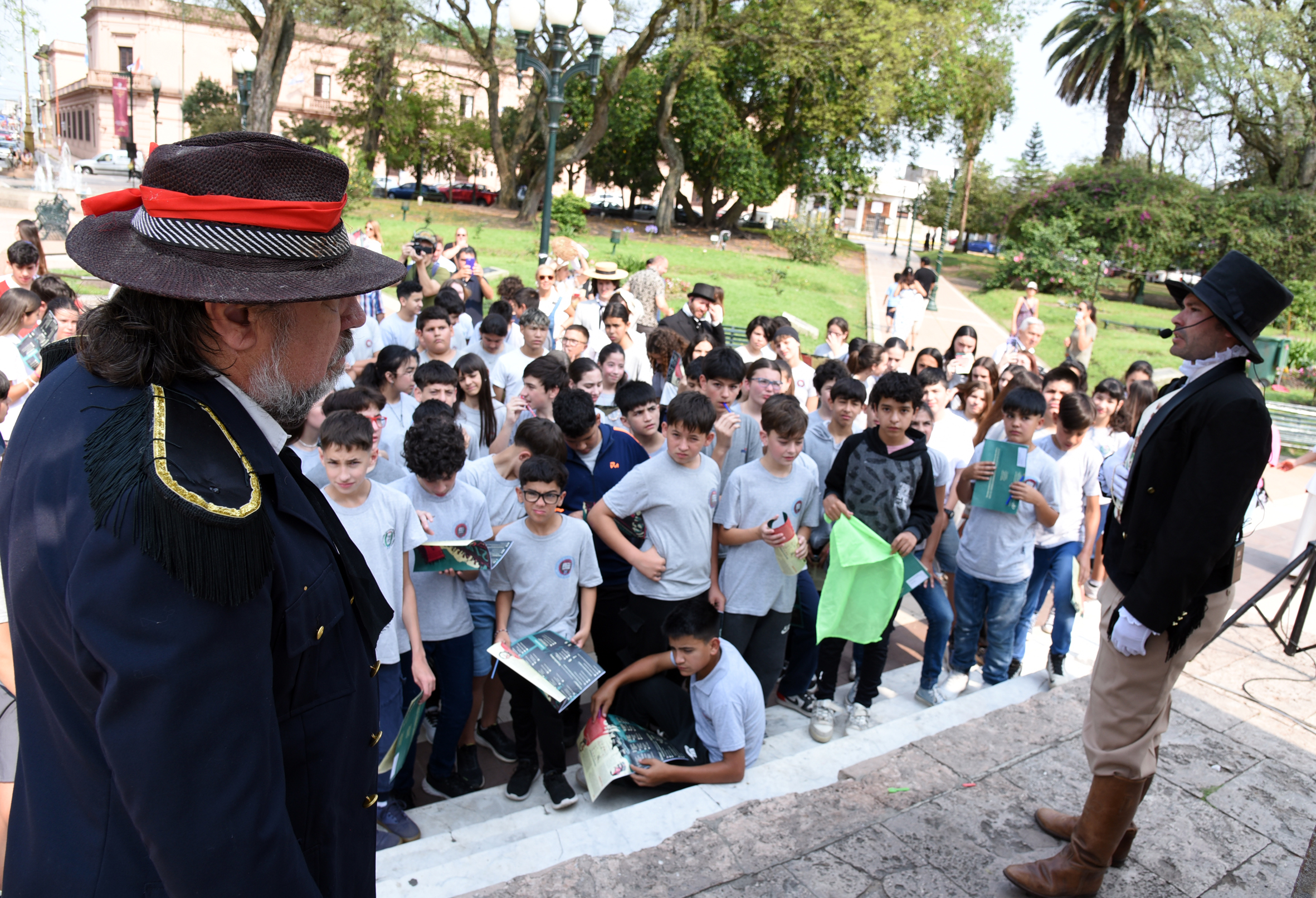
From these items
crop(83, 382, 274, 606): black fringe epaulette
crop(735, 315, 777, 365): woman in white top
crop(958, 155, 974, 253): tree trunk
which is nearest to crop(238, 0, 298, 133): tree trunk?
crop(735, 315, 777, 365): woman in white top

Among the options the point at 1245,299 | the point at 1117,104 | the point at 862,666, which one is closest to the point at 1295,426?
the point at 862,666

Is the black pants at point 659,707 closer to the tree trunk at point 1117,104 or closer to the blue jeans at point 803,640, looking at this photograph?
the blue jeans at point 803,640

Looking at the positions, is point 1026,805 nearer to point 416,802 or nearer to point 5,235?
point 416,802

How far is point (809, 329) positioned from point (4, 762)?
45.5ft

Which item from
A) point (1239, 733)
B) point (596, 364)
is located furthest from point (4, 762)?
point (1239, 733)

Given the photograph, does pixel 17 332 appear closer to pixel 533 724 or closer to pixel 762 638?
pixel 533 724

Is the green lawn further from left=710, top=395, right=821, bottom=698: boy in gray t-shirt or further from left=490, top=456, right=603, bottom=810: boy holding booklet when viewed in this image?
left=490, top=456, right=603, bottom=810: boy holding booklet

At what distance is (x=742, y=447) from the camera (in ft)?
17.2

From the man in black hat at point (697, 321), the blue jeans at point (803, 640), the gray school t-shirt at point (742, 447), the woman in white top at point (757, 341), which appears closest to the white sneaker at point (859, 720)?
the blue jeans at point (803, 640)

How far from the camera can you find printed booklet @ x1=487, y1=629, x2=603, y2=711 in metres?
3.67

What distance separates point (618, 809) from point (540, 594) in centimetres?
104

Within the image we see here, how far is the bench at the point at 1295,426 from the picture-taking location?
11.8 metres

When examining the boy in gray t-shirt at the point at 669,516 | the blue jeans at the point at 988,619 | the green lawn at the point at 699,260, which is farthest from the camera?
the green lawn at the point at 699,260

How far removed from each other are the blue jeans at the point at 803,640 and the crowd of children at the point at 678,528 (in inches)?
0.5
